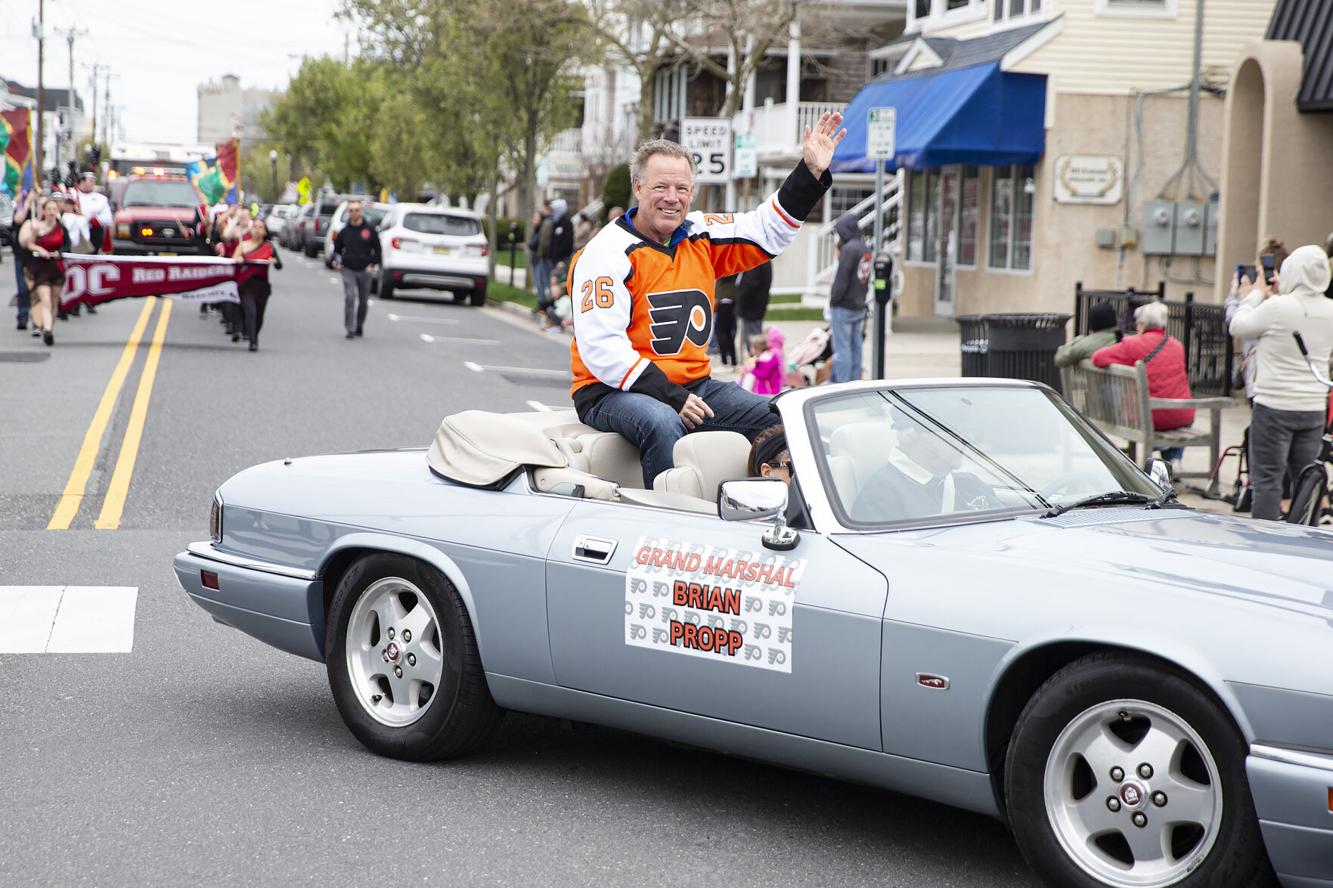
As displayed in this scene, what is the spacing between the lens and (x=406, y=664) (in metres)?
5.79

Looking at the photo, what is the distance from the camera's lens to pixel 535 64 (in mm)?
38281

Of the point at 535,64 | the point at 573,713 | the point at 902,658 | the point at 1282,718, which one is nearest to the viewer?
the point at 1282,718

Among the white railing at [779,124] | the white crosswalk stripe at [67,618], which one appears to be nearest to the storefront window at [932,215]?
the white railing at [779,124]

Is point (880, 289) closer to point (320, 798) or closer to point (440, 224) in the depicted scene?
point (320, 798)

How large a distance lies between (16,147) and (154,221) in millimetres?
6553

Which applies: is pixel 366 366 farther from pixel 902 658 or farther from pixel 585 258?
pixel 902 658

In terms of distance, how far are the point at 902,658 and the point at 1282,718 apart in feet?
3.30

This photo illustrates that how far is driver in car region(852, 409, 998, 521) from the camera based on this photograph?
16.4 ft

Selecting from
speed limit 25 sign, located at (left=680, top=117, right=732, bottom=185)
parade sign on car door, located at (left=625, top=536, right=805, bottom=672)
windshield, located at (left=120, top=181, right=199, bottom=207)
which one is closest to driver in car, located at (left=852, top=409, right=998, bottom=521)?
parade sign on car door, located at (left=625, top=536, right=805, bottom=672)

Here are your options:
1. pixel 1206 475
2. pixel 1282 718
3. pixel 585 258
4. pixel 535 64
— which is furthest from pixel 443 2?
pixel 1282 718

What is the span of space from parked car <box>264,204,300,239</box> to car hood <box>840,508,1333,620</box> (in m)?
61.0

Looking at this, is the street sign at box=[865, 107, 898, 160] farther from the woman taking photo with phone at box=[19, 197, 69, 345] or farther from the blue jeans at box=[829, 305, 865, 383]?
the woman taking photo with phone at box=[19, 197, 69, 345]

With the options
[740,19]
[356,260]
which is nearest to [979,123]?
[740,19]

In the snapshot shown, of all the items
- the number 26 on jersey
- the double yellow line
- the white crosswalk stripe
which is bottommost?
the white crosswalk stripe
